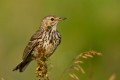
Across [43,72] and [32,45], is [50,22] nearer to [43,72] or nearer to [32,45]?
[32,45]

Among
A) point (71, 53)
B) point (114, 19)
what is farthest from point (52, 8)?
point (71, 53)

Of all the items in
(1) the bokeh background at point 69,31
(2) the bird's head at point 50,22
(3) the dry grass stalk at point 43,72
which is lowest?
(3) the dry grass stalk at point 43,72

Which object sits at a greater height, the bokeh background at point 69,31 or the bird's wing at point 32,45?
the bokeh background at point 69,31

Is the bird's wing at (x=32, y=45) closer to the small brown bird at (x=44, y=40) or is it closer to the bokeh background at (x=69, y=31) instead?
the small brown bird at (x=44, y=40)

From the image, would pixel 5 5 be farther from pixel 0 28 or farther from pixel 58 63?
pixel 58 63

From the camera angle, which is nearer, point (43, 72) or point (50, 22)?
point (43, 72)

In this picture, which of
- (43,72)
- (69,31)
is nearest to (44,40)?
(43,72)

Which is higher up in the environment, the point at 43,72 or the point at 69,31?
the point at 69,31

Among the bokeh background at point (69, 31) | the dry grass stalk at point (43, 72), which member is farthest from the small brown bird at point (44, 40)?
the dry grass stalk at point (43, 72)

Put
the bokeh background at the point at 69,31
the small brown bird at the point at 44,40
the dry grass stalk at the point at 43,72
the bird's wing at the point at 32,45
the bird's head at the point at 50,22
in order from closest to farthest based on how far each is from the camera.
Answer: the dry grass stalk at the point at 43,72, the small brown bird at the point at 44,40, the bird's wing at the point at 32,45, the bird's head at the point at 50,22, the bokeh background at the point at 69,31
